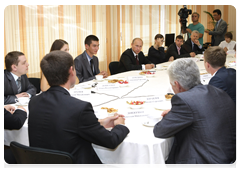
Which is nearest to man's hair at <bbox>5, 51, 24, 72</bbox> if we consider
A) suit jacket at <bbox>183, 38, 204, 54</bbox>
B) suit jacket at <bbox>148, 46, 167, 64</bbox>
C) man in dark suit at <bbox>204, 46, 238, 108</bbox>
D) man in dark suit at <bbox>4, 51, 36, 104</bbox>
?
man in dark suit at <bbox>4, 51, 36, 104</bbox>

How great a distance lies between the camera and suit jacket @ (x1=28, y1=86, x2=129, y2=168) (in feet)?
4.49

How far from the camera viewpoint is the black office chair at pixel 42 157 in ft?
4.03

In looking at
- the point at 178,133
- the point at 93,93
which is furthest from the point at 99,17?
the point at 178,133

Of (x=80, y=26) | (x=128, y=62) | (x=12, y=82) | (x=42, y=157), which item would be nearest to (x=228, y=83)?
(x=42, y=157)

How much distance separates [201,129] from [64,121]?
0.78m

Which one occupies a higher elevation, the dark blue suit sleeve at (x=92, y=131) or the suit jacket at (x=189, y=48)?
the suit jacket at (x=189, y=48)

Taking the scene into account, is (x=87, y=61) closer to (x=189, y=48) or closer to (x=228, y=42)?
(x=189, y=48)

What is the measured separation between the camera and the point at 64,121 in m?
1.36

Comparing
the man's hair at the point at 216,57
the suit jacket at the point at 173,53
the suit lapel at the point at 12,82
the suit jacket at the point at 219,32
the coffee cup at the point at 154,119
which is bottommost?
the coffee cup at the point at 154,119

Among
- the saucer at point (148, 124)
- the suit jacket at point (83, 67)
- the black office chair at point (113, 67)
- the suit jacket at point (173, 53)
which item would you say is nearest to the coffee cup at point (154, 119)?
the saucer at point (148, 124)

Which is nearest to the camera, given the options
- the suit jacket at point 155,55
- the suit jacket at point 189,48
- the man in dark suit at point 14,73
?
the man in dark suit at point 14,73

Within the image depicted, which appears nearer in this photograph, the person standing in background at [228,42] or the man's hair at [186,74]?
the man's hair at [186,74]

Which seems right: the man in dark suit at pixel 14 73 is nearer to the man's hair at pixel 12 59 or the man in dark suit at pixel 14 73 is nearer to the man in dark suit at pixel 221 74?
the man's hair at pixel 12 59

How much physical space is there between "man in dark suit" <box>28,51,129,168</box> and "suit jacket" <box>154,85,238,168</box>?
1.15 ft
